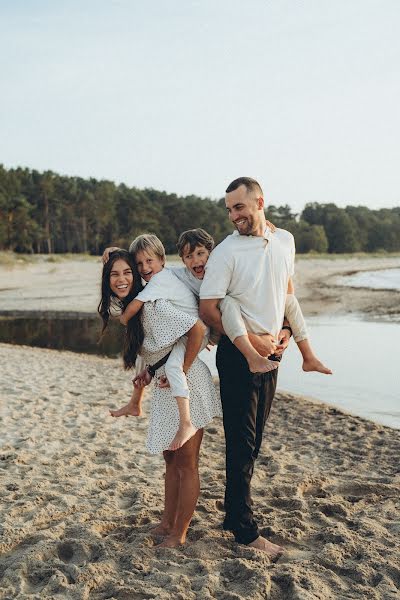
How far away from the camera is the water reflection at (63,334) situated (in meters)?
14.3

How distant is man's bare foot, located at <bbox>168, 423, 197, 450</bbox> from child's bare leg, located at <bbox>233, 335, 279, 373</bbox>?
0.49 m

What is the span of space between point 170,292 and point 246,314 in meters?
0.45

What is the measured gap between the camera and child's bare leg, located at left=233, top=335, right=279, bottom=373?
3369 millimetres

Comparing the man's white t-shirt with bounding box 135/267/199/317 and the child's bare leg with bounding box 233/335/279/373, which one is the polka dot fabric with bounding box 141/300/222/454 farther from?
the child's bare leg with bounding box 233/335/279/373

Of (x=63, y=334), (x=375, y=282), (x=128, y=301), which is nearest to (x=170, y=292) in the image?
(x=128, y=301)

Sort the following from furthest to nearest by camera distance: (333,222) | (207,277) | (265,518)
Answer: (333,222) < (265,518) < (207,277)

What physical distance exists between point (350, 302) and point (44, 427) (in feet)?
61.5

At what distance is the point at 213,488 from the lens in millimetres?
5031

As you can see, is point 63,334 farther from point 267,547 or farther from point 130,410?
point 267,547

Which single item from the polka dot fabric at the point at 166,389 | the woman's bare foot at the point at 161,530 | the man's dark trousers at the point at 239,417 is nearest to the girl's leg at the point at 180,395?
the polka dot fabric at the point at 166,389

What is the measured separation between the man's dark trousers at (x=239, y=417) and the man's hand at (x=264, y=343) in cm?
11

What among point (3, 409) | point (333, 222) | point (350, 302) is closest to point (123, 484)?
point (3, 409)

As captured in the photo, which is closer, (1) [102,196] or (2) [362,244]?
(1) [102,196]

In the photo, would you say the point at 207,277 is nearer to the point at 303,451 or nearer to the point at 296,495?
the point at 296,495
